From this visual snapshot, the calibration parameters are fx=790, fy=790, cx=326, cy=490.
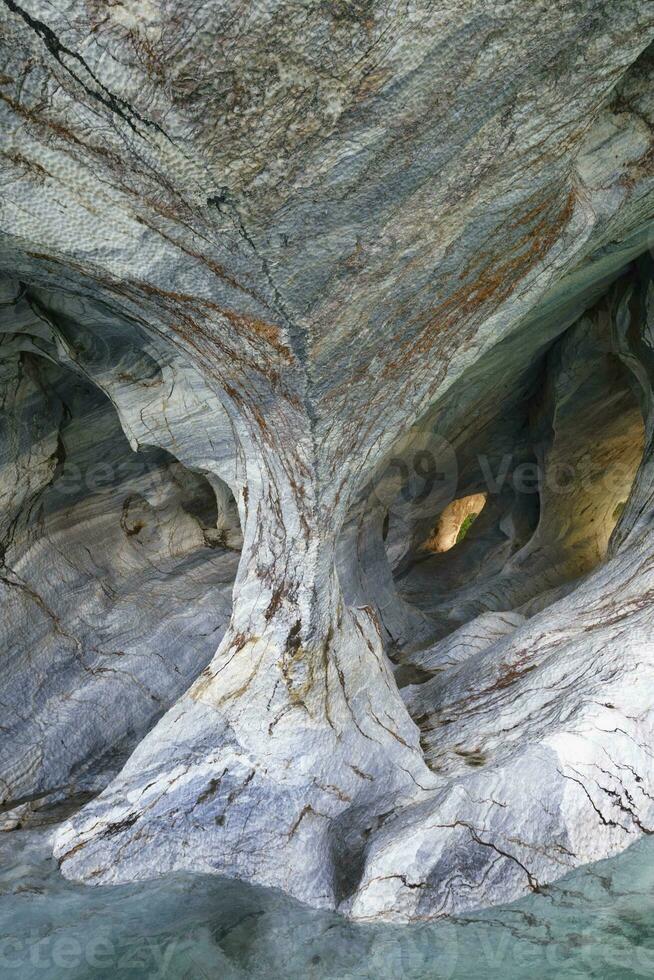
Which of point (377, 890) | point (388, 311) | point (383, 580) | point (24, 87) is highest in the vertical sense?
point (24, 87)

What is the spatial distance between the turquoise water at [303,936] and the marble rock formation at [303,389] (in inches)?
4.8

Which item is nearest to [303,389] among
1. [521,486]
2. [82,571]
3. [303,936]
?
[303,936]

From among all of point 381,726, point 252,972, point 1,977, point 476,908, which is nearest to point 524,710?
point 381,726

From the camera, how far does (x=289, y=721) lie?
3.68m

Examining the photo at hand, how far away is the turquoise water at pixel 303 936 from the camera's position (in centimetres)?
268

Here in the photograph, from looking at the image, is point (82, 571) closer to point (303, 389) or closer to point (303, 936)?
point (303, 389)

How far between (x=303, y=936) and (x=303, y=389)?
209 cm

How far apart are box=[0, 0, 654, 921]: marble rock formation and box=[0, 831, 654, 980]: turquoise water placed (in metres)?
0.12

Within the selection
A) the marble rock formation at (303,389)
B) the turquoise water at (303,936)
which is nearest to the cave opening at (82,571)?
the marble rock formation at (303,389)

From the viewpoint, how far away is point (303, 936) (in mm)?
2965

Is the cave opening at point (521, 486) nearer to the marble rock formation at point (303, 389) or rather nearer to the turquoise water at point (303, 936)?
the marble rock formation at point (303, 389)

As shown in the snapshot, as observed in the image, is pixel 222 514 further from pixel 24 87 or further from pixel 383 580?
pixel 24 87

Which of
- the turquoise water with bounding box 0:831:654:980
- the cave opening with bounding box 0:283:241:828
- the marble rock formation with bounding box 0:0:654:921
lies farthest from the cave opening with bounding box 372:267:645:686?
the turquoise water with bounding box 0:831:654:980

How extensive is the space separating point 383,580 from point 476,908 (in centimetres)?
366
